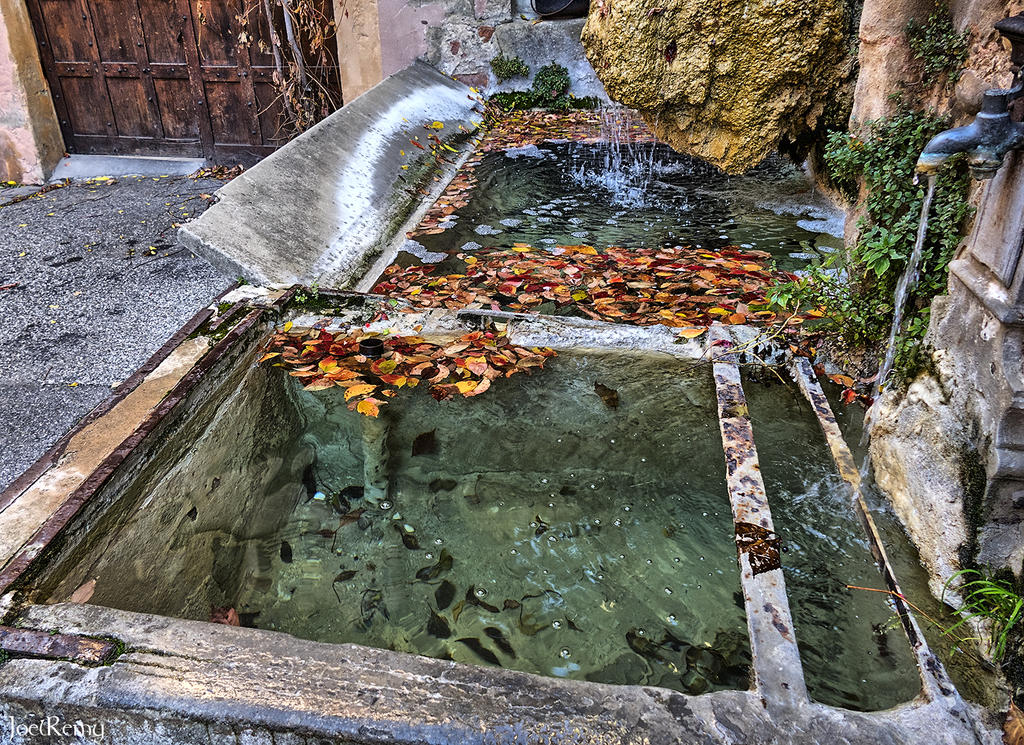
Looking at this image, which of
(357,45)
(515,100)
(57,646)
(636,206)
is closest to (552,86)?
(515,100)

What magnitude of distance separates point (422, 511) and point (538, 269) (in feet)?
6.05

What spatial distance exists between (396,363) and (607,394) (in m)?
0.80

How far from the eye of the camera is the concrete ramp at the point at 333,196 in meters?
3.18

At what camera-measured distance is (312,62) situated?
5.95 meters

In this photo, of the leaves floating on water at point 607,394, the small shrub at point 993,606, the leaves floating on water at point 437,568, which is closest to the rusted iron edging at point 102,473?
the leaves floating on water at point 437,568

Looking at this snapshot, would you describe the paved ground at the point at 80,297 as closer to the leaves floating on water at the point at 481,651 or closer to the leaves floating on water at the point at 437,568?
the leaves floating on water at the point at 437,568

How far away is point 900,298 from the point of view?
2201mm

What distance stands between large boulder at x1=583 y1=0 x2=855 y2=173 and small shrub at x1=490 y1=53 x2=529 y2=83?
7.56 ft

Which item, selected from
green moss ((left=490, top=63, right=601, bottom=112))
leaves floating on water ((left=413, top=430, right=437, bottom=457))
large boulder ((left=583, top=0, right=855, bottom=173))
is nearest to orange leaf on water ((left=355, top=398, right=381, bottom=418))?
leaves floating on water ((left=413, top=430, right=437, bottom=457))

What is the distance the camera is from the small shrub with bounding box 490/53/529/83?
6.43 meters

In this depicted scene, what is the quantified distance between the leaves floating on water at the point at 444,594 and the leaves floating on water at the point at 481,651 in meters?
0.12

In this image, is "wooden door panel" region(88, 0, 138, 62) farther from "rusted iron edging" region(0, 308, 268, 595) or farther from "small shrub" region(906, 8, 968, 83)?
"small shrub" region(906, 8, 968, 83)

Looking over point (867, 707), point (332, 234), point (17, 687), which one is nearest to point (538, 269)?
point (332, 234)

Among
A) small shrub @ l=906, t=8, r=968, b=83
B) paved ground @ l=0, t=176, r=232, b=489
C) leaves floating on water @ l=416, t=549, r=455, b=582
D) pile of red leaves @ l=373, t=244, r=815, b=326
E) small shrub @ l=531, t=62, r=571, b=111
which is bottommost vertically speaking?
leaves floating on water @ l=416, t=549, r=455, b=582
